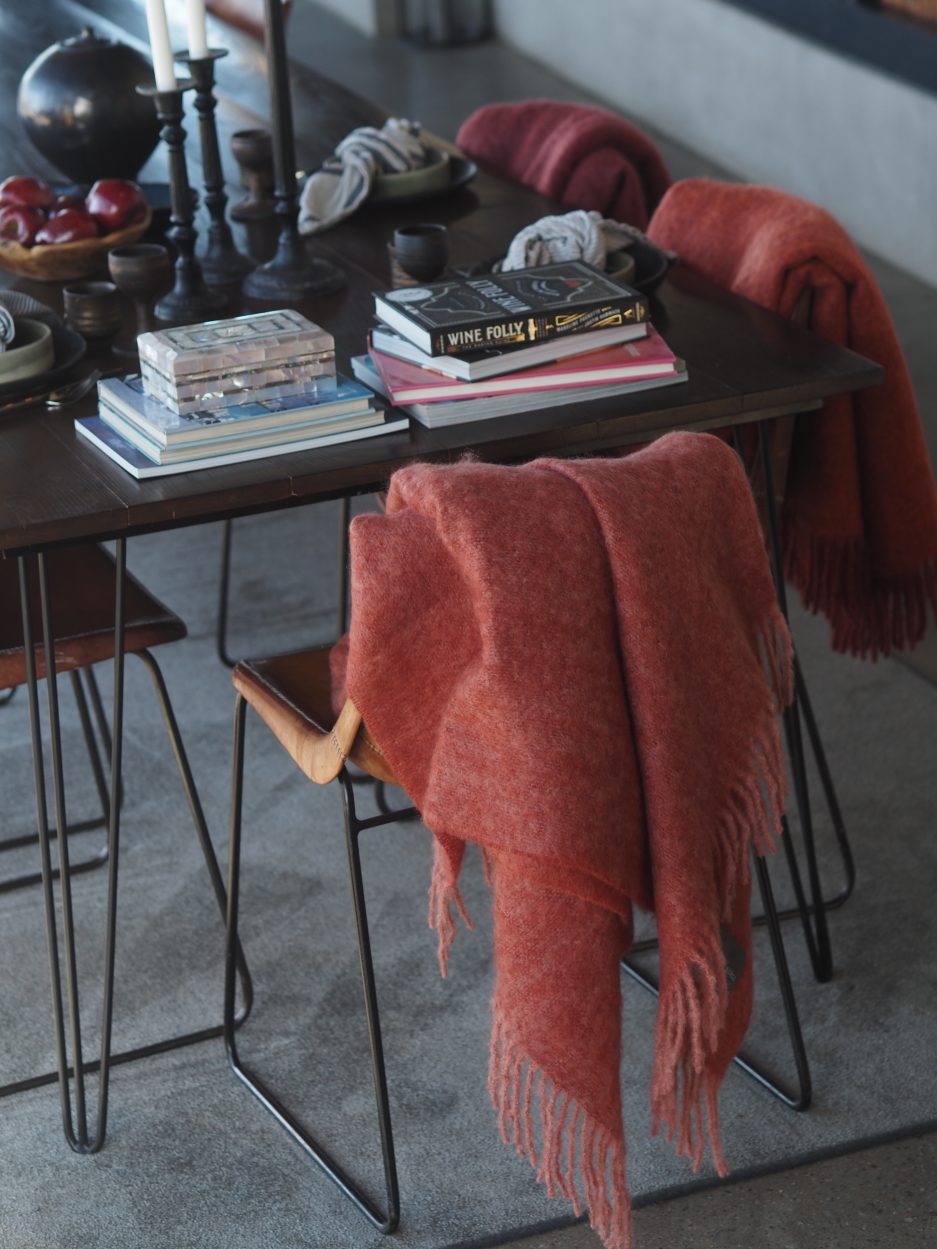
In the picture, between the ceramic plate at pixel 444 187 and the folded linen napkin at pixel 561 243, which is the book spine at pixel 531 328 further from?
the ceramic plate at pixel 444 187

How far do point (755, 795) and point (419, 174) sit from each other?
1.44 metres

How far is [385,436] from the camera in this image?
184 centimetres

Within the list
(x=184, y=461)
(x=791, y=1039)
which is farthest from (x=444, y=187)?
(x=791, y=1039)

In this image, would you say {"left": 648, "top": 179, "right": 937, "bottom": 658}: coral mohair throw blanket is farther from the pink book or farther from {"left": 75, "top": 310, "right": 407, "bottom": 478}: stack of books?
{"left": 75, "top": 310, "right": 407, "bottom": 478}: stack of books

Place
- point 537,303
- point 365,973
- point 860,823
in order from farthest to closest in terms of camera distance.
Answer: point 860,823, point 537,303, point 365,973

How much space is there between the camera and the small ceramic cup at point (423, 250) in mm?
2160

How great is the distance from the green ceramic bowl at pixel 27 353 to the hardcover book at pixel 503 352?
0.39 meters

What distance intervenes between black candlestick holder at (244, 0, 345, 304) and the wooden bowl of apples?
215 mm

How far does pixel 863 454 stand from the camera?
2.18 meters

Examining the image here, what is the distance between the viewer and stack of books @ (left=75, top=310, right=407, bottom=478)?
176cm

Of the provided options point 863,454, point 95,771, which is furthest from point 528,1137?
point 95,771

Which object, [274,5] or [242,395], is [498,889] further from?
[274,5]

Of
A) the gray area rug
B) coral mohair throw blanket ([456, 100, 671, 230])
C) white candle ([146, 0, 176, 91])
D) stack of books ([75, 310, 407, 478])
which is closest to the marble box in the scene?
stack of books ([75, 310, 407, 478])

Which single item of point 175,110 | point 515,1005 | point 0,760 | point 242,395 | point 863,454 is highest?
point 175,110
